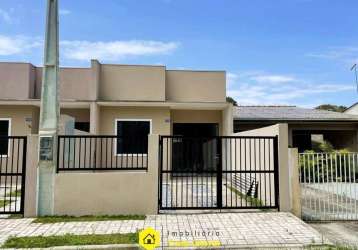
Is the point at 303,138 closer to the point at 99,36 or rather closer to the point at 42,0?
the point at 99,36

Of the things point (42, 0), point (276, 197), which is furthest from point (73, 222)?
point (42, 0)

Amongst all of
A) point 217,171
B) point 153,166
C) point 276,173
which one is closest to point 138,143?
point 153,166

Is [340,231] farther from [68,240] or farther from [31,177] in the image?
[31,177]

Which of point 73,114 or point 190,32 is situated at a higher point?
point 190,32

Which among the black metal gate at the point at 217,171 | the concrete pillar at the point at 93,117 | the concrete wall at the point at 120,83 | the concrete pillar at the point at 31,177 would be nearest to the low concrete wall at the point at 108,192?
the black metal gate at the point at 217,171

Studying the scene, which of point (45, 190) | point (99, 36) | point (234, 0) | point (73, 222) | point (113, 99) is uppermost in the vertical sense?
point (234, 0)

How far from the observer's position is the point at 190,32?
38.4 ft

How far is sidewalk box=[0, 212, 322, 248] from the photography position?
630 cm

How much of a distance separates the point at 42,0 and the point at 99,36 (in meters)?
2.61

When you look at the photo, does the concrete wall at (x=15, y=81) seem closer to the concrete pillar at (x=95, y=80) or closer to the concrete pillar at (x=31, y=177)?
the concrete pillar at (x=95, y=80)

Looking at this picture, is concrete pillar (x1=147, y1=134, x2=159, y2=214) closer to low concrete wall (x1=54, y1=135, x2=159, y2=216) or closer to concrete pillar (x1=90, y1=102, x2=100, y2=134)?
low concrete wall (x1=54, y1=135, x2=159, y2=216)

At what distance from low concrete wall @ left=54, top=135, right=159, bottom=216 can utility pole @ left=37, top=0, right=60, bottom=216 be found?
24 centimetres

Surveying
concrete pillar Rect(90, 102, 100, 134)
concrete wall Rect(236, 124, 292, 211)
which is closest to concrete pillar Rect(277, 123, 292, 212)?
concrete wall Rect(236, 124, 292, 211)

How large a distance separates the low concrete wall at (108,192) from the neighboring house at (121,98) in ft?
24.2
